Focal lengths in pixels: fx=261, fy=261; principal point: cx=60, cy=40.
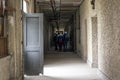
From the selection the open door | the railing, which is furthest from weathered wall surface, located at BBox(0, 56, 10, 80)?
the open door

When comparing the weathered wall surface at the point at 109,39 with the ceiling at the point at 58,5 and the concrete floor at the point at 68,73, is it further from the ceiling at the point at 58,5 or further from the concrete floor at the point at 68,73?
the ceiling at the point at 58,5

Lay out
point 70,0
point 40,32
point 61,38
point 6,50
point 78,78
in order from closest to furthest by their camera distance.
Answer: point 6,50 < point 78,78 < point 40,32 < point 70,0 < point 61,38

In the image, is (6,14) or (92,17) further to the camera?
(92,17)

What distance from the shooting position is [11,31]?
22.3 feet

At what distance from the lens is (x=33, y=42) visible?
8898 mm

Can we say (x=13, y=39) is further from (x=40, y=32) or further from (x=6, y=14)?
(x=40, y=32)

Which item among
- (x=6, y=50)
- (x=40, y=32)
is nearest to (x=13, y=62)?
(x=6, y=50)

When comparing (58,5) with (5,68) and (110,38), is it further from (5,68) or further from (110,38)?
(5,68)

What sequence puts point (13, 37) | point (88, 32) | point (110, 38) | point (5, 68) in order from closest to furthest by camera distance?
point (5, 68), point (13, 37), point (110, 38), point (88, 32)

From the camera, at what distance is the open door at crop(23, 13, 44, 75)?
886 cm

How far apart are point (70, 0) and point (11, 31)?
28.0 feet

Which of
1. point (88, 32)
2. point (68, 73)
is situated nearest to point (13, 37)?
point (68, 73)

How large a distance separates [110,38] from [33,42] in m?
2.98

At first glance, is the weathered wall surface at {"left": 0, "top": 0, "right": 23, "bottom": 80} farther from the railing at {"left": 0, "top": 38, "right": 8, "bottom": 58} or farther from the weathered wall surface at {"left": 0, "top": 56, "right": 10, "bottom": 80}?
the railing at {"left": 0, "top": 38, "right": 8, "bottom": 58}
